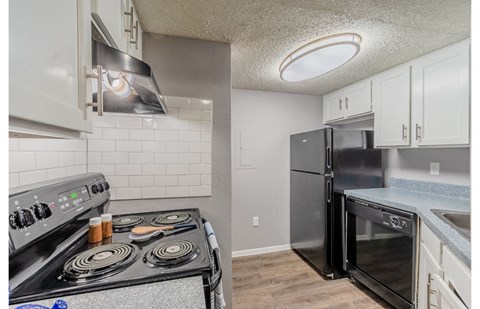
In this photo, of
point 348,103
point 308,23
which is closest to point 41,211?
point 308,23

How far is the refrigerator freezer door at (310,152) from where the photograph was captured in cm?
236

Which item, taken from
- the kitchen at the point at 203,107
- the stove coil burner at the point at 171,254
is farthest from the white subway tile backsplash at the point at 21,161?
the stove coil burner at the point at 171,254

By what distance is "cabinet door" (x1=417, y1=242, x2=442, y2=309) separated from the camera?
55.0 inches

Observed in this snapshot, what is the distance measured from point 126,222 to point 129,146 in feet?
1.75

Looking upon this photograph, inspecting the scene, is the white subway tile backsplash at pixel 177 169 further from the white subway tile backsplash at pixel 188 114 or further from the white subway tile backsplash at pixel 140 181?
the white subway tile backsplash at pixel 188 114

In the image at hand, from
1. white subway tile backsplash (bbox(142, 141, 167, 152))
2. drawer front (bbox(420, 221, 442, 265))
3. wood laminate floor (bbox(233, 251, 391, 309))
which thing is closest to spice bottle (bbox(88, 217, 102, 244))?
white subway tile backsplash (bbox(142, 141, 167, 152))

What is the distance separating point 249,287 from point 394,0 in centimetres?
254

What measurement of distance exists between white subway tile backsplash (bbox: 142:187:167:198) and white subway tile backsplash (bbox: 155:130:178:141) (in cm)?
36

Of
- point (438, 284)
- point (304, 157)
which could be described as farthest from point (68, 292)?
point (304, 157)

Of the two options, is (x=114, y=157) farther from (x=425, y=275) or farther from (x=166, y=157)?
(x=425, y=275)

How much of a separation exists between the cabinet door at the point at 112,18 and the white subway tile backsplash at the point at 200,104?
0.61 meters

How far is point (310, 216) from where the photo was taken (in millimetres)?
2633

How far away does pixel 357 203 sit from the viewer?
2156 mm
